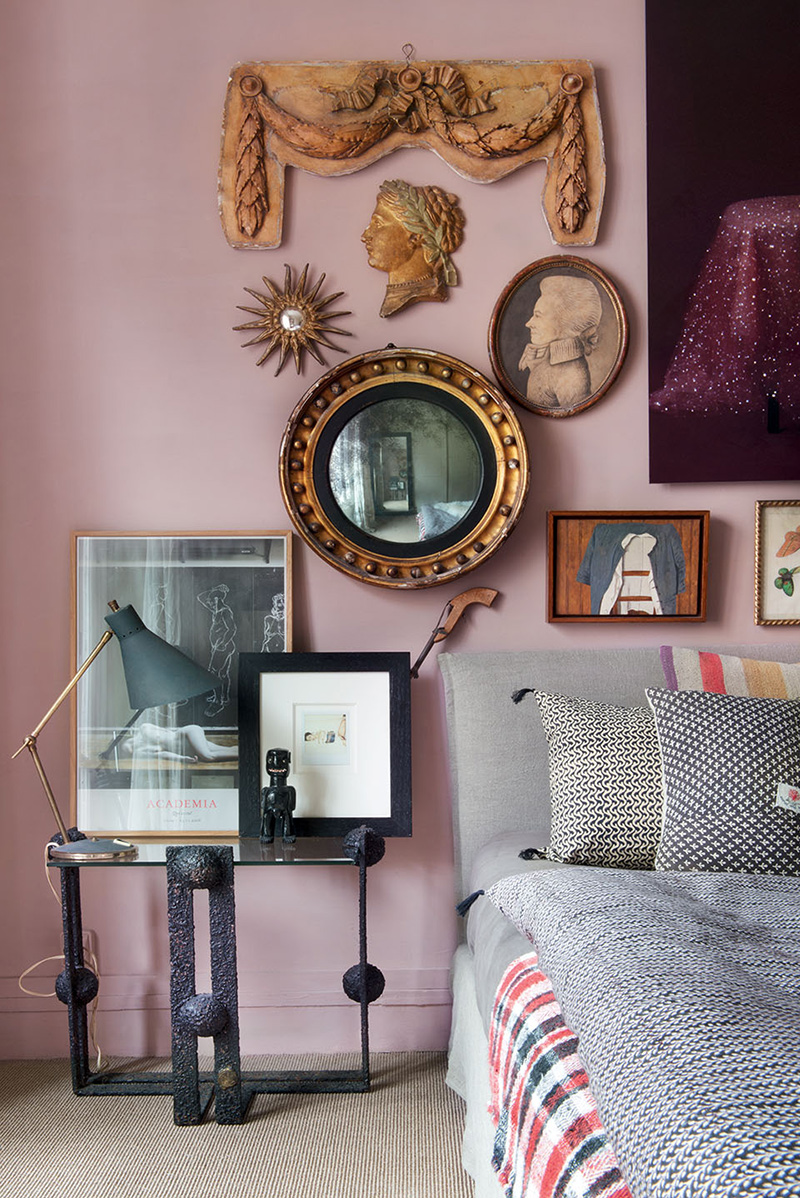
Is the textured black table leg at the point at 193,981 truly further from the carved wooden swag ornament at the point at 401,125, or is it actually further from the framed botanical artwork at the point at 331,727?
the carved wooden swag ornament at the point at 401,125

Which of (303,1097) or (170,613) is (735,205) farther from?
(303,1097)

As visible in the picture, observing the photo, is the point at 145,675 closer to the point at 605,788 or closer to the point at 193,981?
the point at 193,981

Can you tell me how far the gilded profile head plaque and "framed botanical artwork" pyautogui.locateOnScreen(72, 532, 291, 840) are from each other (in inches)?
30.0

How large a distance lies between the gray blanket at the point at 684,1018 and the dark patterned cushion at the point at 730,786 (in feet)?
0.65

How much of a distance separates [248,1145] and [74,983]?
564 mm

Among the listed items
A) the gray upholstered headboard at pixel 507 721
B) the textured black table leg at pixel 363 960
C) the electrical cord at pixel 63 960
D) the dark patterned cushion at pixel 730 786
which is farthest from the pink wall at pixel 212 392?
the dark patterned cushion at pixel 730 786

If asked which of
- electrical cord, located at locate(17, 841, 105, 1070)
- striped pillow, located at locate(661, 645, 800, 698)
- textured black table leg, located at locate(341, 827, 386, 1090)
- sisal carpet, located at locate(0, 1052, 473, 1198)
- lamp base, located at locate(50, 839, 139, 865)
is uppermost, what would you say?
striped pillow, located at locate(661, 645, 800, 698)

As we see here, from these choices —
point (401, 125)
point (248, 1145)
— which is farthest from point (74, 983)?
point (401, 125)

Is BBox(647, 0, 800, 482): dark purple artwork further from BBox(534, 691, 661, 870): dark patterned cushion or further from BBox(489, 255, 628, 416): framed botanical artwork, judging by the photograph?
BBox(534, 691, 661, 870): dark patterned cushion

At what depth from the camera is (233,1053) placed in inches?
81.4

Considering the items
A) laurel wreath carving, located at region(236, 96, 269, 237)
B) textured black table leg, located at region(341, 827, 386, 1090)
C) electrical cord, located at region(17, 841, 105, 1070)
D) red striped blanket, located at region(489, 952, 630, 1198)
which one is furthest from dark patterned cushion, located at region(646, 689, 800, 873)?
laurel wreath carving, located at region(236, 96, 269, 237)

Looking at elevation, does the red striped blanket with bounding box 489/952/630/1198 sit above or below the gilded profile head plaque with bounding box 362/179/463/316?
below

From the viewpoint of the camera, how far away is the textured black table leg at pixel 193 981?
80.4 inches

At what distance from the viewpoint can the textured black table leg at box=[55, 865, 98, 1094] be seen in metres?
2.21
